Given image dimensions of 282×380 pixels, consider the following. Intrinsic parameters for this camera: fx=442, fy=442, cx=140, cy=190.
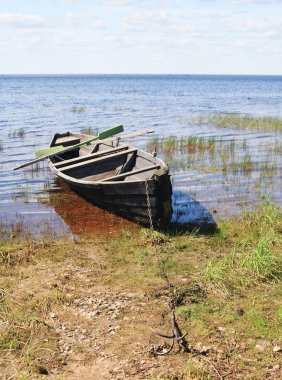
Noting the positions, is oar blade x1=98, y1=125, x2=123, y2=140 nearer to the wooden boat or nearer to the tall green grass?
the wooden boat

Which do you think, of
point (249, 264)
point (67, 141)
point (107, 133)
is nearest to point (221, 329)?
point (249, 264)

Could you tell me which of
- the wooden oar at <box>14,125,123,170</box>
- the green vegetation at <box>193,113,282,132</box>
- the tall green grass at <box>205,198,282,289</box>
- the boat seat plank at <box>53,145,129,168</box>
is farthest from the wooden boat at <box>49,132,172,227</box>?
the green vegetation at <box>193,113,282,132</box>

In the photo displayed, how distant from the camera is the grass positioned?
5383 mm

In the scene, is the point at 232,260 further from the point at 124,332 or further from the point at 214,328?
the point at 124,332

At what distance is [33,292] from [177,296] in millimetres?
2304

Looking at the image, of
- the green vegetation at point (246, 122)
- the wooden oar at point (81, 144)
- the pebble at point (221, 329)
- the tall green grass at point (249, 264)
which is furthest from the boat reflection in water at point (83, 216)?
the green vegetation at point (246, 122)

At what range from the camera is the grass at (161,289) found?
5383mm

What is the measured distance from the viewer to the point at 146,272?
7.82 m

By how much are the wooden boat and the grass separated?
0.58m

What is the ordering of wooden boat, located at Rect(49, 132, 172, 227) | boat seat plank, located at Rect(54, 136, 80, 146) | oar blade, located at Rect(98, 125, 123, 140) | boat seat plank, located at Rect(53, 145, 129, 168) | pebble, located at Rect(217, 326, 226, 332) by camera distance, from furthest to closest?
boat seat plank, located at Rect(54, 136, 80, 146) → oar blade, located at Rect(98, 125, 123, 140) → boat seat plank, located at Rect(53, 145, 129, 168) → wooden boat, located at Rect(49, 132, 172, 227) → pebble, located at Rect(217, 326, 226, 332)

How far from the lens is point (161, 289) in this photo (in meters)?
7.08

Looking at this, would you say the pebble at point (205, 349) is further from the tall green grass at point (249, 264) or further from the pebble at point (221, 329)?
the tall green grass at point (249, 264)

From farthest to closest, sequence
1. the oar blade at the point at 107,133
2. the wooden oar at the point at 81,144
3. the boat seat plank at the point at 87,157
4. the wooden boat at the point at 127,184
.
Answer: the oar blade at the point at 107,133 < the wooden oar at the point at 81,144 < the boat seat plank at the point at 87,157 < the wooden boat at the point at 127,184

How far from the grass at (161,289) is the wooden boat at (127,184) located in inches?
22.9
